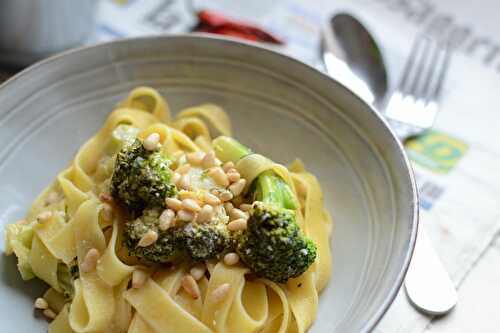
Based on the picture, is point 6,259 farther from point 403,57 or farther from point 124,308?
point 403,57

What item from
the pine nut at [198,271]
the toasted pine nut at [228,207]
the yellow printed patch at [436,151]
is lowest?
the yellow printed patch at [436,151]

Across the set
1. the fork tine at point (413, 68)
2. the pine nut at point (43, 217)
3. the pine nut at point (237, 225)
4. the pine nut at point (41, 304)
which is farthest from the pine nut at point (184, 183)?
the fork tine at point (413, 68)

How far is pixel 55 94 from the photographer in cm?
273

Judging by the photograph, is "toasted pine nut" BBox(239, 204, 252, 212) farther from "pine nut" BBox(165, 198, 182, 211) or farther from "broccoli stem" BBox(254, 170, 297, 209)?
"pine nut" BBox(165, 198, 182, 211)

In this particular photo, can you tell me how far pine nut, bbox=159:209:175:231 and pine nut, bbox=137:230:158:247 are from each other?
0.11 feet

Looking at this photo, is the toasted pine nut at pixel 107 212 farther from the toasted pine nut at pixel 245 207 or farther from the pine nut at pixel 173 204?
the toasted pine nut at pixel 245 207

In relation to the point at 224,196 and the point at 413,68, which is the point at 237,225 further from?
the point at 413,68

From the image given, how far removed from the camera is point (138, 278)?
7.03ft

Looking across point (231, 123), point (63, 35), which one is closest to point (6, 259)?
point (231, 123)

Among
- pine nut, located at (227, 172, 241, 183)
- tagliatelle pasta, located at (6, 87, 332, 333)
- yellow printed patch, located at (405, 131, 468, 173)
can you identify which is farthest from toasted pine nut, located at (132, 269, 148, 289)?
yellow printed patch, located at (405, 131, 468, 173)

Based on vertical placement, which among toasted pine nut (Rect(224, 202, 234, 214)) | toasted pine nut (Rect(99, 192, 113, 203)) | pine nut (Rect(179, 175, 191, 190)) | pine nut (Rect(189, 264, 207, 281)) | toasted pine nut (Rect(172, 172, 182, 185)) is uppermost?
toasted pine nut (Rect(172, 172, 182, 185))

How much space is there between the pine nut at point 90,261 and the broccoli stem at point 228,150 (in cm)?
63

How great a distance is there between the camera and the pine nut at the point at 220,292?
2.08m

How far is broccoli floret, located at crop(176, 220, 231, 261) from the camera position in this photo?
2.09 m
